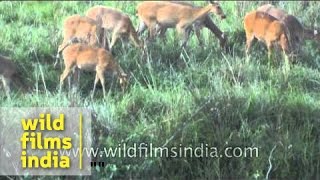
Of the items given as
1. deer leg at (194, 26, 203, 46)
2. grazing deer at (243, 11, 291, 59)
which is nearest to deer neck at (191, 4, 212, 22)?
deer leg at (194, 26, 203, 46)

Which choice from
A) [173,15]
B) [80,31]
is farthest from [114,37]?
[173,15]

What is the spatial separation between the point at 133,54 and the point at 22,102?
1.72 meters

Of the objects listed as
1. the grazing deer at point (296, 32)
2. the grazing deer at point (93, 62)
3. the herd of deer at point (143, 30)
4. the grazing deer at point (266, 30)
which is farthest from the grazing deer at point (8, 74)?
the grazing deer at point (296, 32)

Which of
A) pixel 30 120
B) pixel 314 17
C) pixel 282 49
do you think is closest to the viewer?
pixel 30 120

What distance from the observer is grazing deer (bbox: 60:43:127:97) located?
7.58 meters

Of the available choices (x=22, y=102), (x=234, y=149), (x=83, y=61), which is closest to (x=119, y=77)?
(x=83, y=61)

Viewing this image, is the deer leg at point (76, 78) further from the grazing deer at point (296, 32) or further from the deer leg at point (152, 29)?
the grazing deer at point (296, 32)

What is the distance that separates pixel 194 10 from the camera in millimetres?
8984

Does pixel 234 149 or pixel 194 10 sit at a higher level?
pixel 194 10

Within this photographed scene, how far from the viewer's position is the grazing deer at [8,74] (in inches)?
295

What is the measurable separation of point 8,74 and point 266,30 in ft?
9.06

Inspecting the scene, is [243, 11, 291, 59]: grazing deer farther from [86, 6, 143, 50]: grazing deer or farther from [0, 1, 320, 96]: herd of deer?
[86, 6, 143, 50]: grazing deer

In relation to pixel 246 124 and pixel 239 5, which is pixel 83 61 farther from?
pixel 239 5

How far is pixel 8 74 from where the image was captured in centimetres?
751
